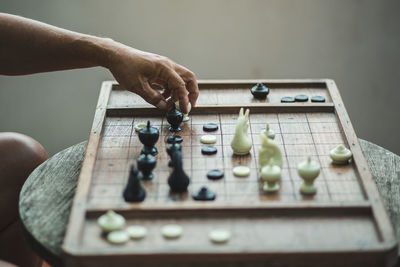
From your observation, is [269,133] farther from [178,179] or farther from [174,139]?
[178,179]

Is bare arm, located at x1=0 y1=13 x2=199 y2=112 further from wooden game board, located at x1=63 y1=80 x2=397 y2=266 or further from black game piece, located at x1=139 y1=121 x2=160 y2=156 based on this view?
black game piece, located at x1=139 y1=121 x2=160 y2=156

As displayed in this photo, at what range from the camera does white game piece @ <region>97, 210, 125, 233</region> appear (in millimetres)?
1492

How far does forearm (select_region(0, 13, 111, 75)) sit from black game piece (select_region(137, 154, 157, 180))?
22.1 inches

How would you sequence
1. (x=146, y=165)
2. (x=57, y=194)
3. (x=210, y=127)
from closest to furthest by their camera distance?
(x=146, y=165), (x=57, y=194), (x=210, y=127)

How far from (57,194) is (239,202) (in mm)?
654

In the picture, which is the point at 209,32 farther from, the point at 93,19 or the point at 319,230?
the point at 319,230

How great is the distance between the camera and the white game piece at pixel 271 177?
169cm

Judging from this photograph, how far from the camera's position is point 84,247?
1.44m

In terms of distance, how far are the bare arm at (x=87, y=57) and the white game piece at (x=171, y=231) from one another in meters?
0.73

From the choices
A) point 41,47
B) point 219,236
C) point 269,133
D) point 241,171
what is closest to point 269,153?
point 241,171

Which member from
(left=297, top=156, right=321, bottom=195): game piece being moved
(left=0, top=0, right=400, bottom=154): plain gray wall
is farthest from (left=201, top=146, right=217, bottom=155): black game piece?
(left=0, top=0, right=400, bottom=154): plain gray wall

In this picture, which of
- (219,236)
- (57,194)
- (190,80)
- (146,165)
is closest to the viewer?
(219,236)

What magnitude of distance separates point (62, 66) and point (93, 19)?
1.24 m

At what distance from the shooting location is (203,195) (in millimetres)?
1663
